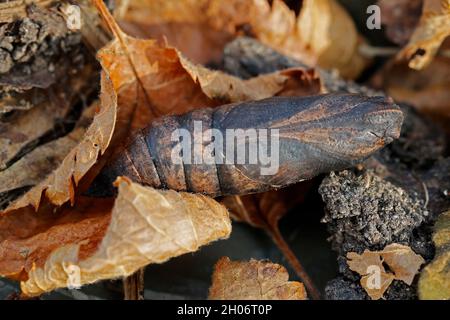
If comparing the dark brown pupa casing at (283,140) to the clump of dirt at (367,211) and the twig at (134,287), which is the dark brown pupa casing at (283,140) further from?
the twig at (134,287)

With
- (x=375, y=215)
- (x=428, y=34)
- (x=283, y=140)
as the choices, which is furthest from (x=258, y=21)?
(x=375, y=215)

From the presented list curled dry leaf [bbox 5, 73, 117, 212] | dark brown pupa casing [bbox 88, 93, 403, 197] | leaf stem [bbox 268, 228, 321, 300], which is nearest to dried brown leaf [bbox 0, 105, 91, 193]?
curled dry leaf [bbox 5, 73, 117, 212]

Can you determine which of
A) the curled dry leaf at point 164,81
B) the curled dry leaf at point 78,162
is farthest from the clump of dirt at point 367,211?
the curled dry leaf at point 78,162

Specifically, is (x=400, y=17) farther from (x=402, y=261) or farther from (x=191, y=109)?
(x=402, y=261)

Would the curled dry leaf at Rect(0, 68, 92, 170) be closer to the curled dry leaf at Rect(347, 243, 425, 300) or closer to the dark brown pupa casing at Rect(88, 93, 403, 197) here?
the dark brown pupa casing at Rect(88, 93, 403, 197)

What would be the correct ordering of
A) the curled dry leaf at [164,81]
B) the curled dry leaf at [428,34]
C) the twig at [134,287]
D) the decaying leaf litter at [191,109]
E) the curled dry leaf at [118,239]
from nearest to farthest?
the curled dry leaf at [118,239]
the decaying leaf litter at [191,109]
the twig at [134,287]
the curled dry leaf at [164,81]
the curled dry leaf at [428,34]
